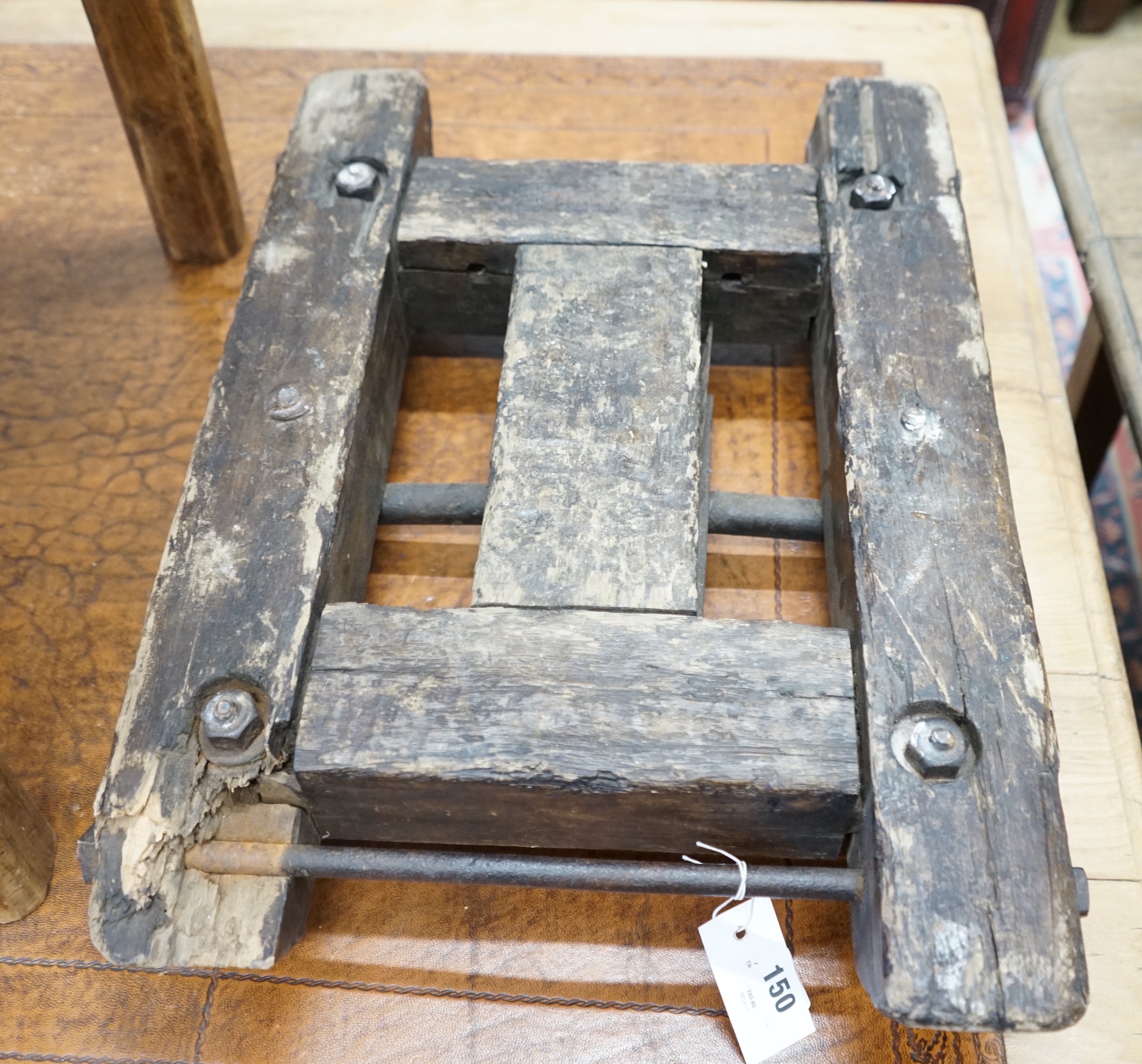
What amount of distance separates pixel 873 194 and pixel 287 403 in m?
0.88

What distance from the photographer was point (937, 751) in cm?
117

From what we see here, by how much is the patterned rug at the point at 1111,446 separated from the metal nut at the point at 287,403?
5.11 feet

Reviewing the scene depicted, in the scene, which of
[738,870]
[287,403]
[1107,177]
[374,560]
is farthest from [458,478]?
[1107,177]

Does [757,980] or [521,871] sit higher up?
[521,871]

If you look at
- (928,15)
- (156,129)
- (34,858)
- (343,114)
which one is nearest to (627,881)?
(34,858)

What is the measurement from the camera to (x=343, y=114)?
1777 mm

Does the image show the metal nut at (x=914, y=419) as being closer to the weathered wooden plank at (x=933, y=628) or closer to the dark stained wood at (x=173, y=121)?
the weathered wooden plank at (x=933, y=628)

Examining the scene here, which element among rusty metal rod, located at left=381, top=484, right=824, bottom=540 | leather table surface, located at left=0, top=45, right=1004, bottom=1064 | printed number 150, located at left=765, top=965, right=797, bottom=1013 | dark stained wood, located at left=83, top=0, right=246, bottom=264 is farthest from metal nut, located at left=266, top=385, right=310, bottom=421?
printed number 150, located at left=765, top=965, right=797, bottom=1013

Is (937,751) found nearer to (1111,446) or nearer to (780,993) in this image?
(780,993)

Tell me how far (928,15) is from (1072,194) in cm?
83

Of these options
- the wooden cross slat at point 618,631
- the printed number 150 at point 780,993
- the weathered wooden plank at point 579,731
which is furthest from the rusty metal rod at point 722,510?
the printed number 150 at point 780,993

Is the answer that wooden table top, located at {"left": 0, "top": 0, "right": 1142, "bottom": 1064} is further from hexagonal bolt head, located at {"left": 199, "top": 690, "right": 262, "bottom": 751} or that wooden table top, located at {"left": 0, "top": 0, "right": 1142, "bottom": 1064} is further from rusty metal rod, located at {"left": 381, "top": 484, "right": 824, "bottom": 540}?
hexagonal bolt head, located at {"left": 199, "top": 690, "right": 262, "bottom": 751}

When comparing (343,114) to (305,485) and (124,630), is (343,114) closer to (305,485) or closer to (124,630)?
(305,485)

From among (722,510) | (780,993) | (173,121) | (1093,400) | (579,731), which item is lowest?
(1093,400)
